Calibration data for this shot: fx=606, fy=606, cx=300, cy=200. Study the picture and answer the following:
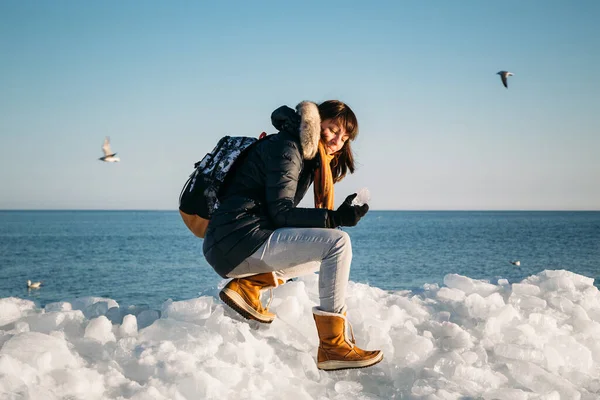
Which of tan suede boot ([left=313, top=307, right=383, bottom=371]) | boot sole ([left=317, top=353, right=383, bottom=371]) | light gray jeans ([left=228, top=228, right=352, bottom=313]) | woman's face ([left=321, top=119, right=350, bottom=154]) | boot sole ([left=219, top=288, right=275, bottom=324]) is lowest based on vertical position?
boot sole ([left=317, top=353, right=383, bottom=371])

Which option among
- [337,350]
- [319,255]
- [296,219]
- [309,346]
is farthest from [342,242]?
[309,346]

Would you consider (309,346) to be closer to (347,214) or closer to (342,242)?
(342,242)

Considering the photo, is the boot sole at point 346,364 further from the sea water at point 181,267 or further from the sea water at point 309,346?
the sea water at point 181,267

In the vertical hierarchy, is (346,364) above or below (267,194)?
below

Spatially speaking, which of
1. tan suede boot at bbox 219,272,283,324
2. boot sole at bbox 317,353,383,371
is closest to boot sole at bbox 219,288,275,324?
tan suede boot at bbox 219,272,283,324

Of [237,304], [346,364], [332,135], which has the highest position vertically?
[332,135]

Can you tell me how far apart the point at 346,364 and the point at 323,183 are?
1.18 m

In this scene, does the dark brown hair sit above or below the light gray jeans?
above

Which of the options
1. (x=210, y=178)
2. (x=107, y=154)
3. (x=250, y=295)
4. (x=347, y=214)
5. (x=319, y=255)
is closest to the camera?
(x=347, y=214)

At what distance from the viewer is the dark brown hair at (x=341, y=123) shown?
13.2 feet

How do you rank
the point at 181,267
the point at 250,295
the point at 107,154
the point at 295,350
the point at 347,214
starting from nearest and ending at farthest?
the point at 347,214 < the point at 295,350 < the point at 250,295 < the point at 107,154 < the point at 181,267

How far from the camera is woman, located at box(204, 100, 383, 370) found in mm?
3762

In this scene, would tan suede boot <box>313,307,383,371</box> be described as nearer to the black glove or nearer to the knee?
the knee

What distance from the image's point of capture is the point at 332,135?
13.4ft
